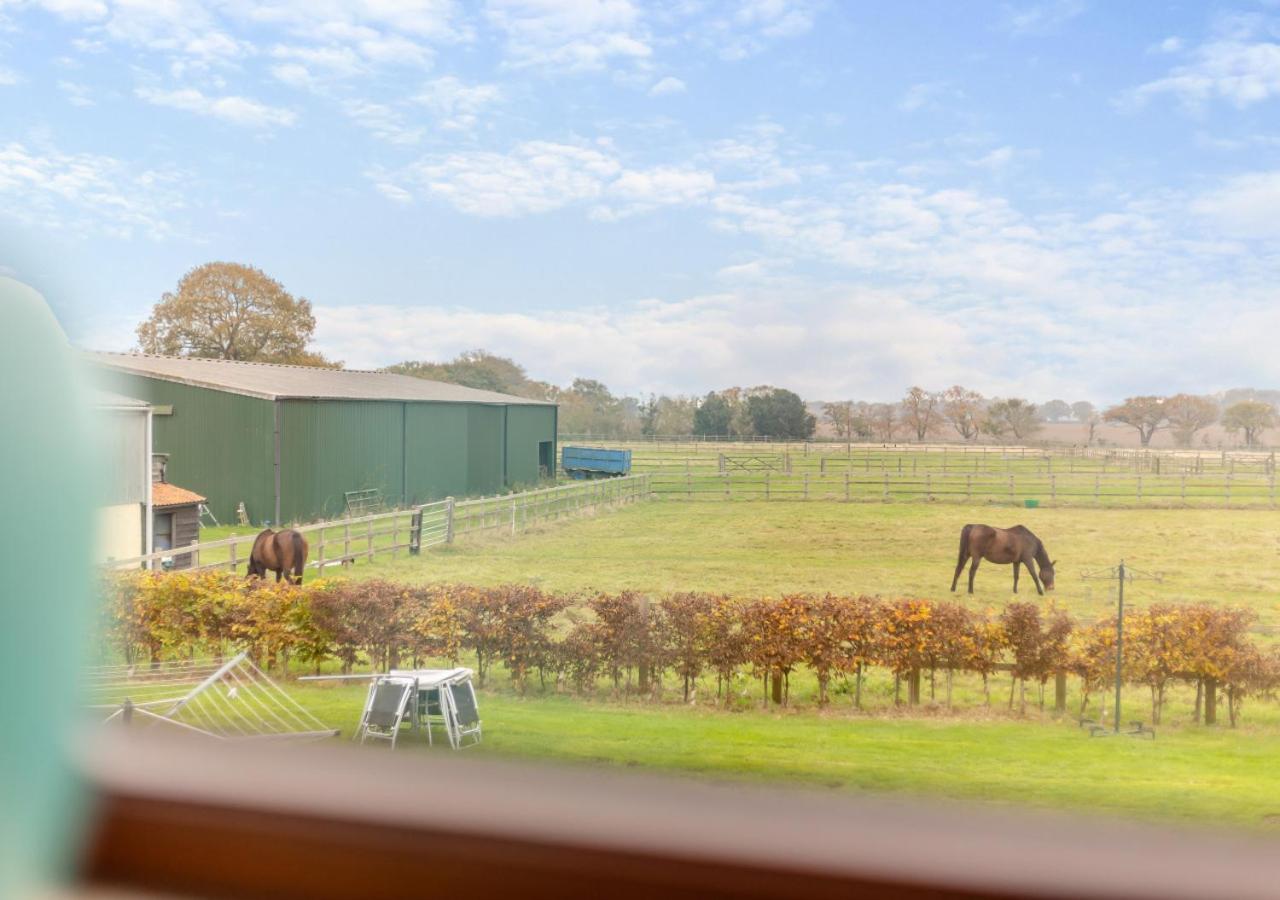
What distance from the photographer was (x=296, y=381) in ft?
9.55

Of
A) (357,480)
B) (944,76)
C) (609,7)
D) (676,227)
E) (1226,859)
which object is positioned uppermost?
(609,7)

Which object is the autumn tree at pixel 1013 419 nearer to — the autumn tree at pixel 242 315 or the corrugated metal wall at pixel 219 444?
the autumn tree at pixel 242 315

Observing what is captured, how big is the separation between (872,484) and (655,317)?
77cm

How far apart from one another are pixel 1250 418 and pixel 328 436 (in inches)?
93.1

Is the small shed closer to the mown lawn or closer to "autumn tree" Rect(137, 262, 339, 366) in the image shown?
"autumn tree" Rect(137, 262, 339, 366)

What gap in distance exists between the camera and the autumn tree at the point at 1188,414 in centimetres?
236

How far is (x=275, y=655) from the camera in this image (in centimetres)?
309

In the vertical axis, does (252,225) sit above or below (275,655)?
above

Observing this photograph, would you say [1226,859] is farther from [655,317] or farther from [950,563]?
[655,317]

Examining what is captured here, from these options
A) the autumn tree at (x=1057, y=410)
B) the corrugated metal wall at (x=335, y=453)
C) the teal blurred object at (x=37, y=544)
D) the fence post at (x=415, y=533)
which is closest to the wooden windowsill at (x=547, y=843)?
the teal blurred object at (x=37, y=544)

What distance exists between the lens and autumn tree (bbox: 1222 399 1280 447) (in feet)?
7.38

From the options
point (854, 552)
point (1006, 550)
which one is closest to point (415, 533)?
point (854, 552)

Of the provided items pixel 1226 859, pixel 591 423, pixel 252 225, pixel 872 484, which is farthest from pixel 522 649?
pixel 1226 859

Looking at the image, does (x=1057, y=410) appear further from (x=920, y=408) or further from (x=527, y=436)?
(x=527, y=436)
